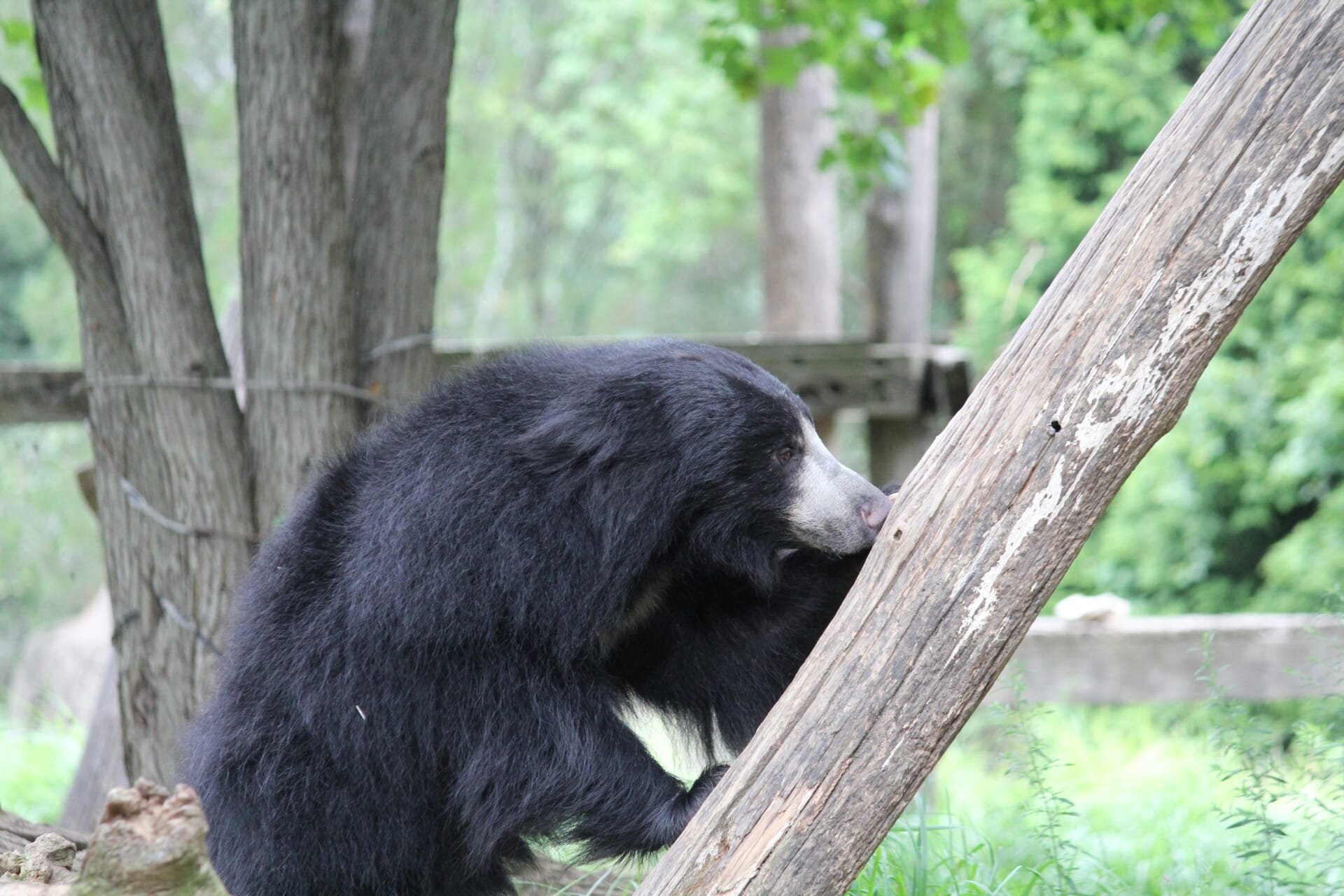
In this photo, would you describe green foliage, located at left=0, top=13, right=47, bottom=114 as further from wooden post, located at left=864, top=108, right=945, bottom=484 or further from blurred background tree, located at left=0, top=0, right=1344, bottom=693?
wooden post, located at left=864, top=108, right=945, bottom=484

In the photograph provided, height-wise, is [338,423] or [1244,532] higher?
[338,423]

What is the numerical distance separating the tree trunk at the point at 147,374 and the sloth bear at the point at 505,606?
711 millimetres

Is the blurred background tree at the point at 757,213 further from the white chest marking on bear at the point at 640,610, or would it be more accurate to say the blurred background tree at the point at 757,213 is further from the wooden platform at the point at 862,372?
the white chest marking on bear at the point at 640,610

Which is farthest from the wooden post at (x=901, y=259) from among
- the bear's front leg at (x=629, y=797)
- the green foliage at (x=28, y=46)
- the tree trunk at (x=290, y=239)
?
the bear's front leg at (x=629, y=797)

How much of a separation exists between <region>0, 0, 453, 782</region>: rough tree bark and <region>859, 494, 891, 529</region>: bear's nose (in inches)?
63.7

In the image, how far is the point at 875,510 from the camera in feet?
7.57

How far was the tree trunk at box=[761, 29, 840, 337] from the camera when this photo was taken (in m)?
6.69

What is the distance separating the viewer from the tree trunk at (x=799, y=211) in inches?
263

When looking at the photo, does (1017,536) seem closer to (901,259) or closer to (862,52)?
(862,52)

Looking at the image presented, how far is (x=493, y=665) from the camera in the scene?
2291 millimetres

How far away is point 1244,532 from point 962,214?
7558 millimetres

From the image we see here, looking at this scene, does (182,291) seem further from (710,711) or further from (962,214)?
(962,214)

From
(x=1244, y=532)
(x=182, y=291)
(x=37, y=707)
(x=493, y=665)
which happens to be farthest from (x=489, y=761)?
(x=1244, y=532)

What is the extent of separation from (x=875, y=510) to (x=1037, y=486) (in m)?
0.52
